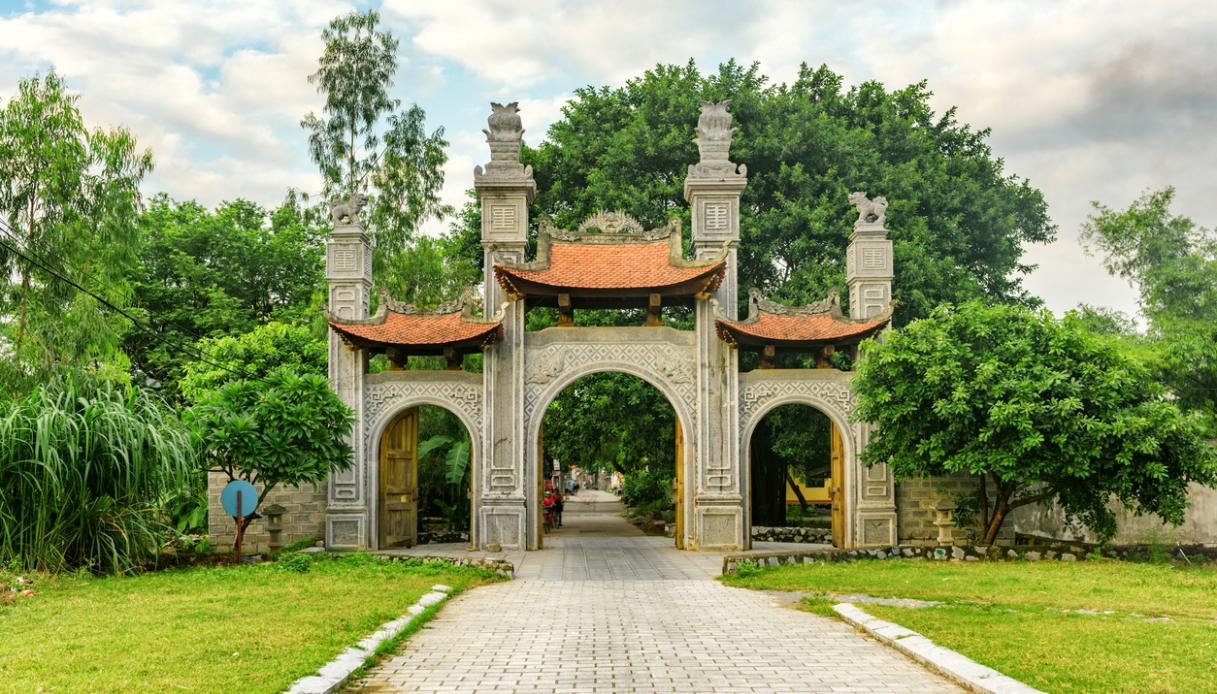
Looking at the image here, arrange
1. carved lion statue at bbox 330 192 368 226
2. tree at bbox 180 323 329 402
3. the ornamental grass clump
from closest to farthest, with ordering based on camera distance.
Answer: the ornamental grass clump < carved lion statue at bbox 330 192 368 226 < tree at bbox 180 323 329 402

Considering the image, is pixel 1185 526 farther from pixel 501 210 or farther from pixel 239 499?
pixel 239 499

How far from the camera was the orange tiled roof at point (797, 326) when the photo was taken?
16844 millimetres

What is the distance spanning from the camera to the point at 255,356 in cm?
2350

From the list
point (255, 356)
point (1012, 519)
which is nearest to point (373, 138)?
point (255, 356)

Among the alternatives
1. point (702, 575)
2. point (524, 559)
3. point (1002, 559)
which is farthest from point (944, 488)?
point (524, 559)

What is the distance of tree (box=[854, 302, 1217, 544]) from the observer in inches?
539

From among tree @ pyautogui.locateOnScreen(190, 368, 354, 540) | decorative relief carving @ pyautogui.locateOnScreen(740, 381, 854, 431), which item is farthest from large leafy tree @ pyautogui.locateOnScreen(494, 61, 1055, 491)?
tree @ pyautogui.locateOnScreen(190, 368, 354, 540)

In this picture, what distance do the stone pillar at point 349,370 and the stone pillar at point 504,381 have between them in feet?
6.51

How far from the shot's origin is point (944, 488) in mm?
17141

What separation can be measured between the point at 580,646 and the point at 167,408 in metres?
8.26

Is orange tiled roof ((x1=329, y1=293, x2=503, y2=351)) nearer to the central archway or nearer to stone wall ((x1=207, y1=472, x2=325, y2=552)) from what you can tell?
Result: the central archway

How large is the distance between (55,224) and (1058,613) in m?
17.3

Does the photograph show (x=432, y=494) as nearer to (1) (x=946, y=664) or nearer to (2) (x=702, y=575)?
(2) (x=702, y=575)

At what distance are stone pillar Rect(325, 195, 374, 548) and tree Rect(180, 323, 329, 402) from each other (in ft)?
18.0
